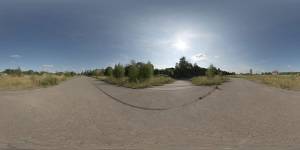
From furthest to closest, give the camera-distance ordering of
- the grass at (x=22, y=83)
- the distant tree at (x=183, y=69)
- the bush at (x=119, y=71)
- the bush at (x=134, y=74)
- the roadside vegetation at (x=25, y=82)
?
the distant tree at (x=183, y=69)
the bush at (x=119, y=71)
the bush at (x=134, y=74)
the roadside vegetation at (x=25, y=82)
the grass at (x=22, y=83)

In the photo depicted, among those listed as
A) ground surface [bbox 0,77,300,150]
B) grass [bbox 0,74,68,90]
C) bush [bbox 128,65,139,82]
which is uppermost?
bush [bbox 128,65,139,82]

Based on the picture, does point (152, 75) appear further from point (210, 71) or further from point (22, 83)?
point (22, 83)

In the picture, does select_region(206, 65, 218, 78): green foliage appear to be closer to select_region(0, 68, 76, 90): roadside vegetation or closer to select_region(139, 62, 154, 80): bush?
select_region(139, 62, 154, 80): bush

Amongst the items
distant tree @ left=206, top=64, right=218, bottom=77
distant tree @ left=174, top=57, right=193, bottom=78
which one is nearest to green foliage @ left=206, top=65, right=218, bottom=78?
distant tree @ left=206, top=64, right=218, bottom=77

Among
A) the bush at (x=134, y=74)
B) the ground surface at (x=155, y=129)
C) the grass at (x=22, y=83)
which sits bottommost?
the ground surface at (x=155, y=129)

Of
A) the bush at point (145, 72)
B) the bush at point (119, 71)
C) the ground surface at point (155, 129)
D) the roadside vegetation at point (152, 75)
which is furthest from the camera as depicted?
the bush at point (119, 71)

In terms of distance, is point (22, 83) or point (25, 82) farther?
point (25, 82)

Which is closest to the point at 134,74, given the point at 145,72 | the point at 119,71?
the point at 145,72

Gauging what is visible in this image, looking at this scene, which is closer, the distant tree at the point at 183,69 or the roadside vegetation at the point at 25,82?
the roadside vegetation at the point at 25,82

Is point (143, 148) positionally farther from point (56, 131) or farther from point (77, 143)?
point (56, 131)

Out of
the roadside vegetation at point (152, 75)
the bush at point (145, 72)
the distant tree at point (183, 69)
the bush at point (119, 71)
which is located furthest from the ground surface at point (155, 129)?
the distant tree at point (183, 69)

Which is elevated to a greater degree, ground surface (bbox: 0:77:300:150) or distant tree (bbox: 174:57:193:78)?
distant tree (bbox: 174:57:193:78)

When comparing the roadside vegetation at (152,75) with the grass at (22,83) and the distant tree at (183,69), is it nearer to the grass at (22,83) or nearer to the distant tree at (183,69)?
the distant tree at (183,69)

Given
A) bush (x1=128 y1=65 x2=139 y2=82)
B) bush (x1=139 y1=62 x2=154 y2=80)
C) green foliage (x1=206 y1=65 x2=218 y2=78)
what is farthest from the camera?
green foliage (x1=206 y1=65 x2=218 y2=78)
